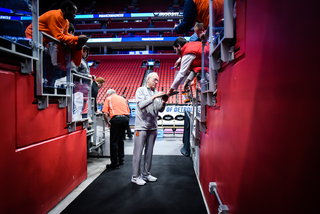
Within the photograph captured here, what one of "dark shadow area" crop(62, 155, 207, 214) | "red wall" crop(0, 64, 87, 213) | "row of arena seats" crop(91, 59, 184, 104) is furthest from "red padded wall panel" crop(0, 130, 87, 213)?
"row of arena seats" crop(91, 59, 184, 104)

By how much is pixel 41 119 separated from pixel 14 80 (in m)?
0.47

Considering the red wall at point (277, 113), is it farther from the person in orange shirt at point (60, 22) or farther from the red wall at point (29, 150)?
the person in orange shirt at point (60, 22)

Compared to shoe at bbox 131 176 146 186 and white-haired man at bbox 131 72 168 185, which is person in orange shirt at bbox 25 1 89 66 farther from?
shoe at bbox 131 176 146 186

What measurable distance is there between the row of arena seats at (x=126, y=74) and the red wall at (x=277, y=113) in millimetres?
9284

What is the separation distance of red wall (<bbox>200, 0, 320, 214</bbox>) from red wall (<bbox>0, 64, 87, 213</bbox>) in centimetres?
163

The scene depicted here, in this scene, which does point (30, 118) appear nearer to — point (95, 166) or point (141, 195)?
point (141, 195)

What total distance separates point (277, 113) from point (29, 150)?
6.14 ft

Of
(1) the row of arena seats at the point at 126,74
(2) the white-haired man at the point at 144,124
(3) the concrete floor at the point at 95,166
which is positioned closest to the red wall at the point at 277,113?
(2) the white-haired man at the point at 144,124

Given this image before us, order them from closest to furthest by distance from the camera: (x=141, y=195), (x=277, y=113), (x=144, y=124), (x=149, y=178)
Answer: (x=277, y=113)
(x=141, y=195)
(x=144, y=124)
(x=149, y=178)

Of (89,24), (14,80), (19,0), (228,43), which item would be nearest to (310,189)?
(228,43)

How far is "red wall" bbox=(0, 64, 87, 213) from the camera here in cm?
132

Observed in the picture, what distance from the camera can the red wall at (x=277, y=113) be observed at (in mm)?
494

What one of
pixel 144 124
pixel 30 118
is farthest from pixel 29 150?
pixel 144 124

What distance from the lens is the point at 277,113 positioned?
25.2 inches
